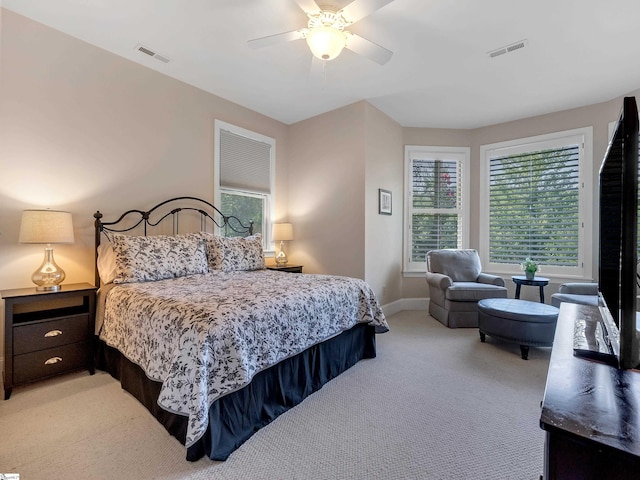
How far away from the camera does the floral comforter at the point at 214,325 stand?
5.01ft

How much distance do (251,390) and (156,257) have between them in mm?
1581

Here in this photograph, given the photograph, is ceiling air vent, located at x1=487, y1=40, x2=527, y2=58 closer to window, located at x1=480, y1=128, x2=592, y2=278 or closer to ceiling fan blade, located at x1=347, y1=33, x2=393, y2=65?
ceiling fan blade, located at x1=347, y1=33, x2=393, y2=65

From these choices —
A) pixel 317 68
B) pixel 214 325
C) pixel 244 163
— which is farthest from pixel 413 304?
pixel 214 325

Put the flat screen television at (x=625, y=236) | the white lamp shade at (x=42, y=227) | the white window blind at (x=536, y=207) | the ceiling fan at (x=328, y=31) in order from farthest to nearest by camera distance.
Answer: the white window blind at (x=536, y=207) < the white lamp shade at (x=42, y=227) < the ceiling fan at (x=328, y=31) < the flat screen television at (x=625, y=236)

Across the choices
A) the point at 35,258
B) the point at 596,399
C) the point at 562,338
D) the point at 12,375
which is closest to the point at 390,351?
the point at 562,338

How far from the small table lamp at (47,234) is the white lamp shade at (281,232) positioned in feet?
7.64

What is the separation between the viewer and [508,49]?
2.85 metres

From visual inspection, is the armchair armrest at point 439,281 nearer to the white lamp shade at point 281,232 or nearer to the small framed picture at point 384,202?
the small framed picture at point 384,202

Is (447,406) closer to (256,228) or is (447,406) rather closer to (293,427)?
(293,427)

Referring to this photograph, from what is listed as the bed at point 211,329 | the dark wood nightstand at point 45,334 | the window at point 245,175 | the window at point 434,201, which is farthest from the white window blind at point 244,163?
the window at point 434,201

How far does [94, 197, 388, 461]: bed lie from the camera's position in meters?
1.57

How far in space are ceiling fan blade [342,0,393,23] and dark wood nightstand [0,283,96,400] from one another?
2.90 meters

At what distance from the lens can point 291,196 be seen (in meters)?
4.73

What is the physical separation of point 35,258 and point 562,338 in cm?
366
